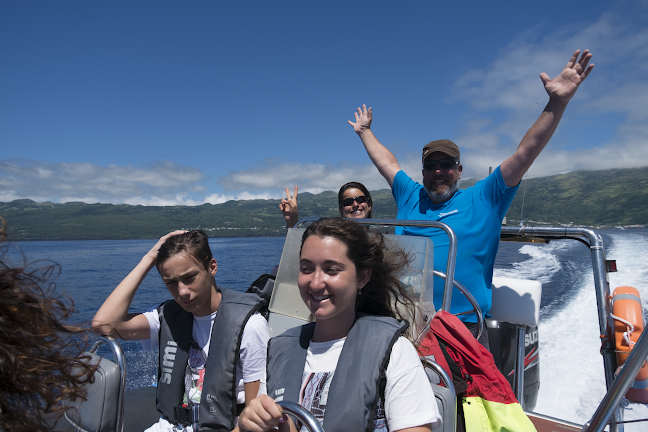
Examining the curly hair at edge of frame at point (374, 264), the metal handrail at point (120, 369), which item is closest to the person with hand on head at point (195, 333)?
the metal handrail at point (120, 369)

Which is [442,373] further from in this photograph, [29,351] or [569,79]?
[569,79]

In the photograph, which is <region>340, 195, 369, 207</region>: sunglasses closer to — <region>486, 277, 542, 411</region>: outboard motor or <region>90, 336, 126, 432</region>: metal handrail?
<region>486, 277, 542, 411</region>: outboard motor

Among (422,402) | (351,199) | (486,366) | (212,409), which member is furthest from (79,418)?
(351,199)

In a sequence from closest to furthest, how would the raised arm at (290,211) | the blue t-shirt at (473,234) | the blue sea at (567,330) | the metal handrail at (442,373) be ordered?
the metal handrail at (442,373)
the blue t-shirt at (473,234)
the raised arm at (290,211)
the blue sea at (567,330)

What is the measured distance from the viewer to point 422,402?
4.00 feet

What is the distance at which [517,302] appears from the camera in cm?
292

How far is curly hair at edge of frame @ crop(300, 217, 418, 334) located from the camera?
153 cm

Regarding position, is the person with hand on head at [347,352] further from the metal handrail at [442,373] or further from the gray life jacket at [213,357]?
the gray life jacket at [213,357]

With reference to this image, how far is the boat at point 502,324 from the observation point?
138cm

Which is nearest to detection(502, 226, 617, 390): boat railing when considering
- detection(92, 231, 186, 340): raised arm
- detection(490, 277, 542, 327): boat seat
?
detection(490, 277, 542, 327): boat seat

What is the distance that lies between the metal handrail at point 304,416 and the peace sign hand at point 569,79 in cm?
223

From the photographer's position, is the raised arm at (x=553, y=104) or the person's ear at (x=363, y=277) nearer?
the person's ear at (x=363, y=277)

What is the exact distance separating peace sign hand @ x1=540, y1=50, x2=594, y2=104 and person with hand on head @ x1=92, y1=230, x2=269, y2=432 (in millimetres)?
2085

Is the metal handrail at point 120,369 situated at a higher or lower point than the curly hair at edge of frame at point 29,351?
lower
